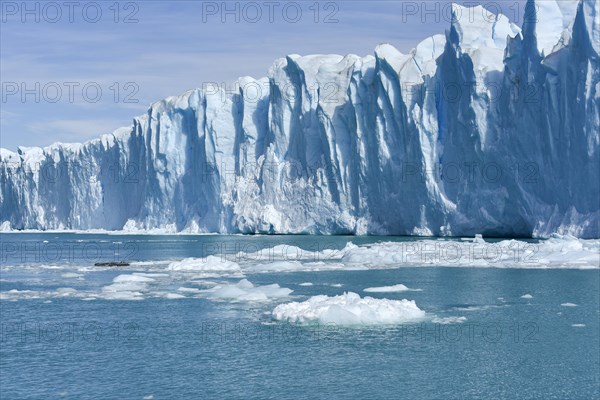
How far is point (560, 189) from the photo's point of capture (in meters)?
43.2

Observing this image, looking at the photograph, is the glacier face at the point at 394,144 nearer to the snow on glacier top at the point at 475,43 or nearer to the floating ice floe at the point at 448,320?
the snow on glacier top at the point at 475,43

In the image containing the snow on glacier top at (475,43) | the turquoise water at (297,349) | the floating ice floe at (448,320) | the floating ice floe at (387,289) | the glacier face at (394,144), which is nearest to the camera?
the turquoise water at (297,349)

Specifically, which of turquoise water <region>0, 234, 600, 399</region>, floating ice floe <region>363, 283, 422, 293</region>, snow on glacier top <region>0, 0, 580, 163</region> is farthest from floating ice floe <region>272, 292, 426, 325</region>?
snow on glacier top <region>0, 0, 580, 163</region>

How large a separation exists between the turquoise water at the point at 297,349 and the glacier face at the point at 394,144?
19778 mm

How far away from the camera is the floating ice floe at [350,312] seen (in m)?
18.0

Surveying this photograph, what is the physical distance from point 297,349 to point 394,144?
128 ft

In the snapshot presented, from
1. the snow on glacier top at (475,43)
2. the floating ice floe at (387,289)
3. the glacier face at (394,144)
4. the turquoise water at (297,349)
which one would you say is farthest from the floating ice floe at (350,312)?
the snow on glacier top at (475,43)

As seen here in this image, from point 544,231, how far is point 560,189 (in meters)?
2.68

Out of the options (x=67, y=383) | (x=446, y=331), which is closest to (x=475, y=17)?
(x=446, y=331)

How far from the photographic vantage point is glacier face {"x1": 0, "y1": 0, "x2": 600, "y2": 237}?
141ft

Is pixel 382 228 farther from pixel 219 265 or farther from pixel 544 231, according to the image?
pixel 219 265

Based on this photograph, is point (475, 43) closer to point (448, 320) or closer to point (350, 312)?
point (448, 320)

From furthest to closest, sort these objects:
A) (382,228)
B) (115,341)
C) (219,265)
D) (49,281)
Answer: (382,228)
(219,265)
(49,281)
(115,341)

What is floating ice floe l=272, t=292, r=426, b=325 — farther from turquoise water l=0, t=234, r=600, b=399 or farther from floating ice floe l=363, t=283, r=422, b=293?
floating ice floe l=363, t=283, r=422, b=293
